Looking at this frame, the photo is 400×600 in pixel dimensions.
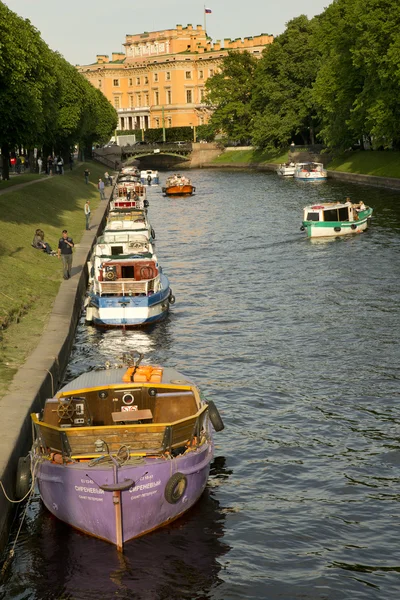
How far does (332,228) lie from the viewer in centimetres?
6378

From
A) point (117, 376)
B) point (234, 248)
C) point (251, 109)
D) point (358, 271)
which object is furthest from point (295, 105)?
point (117, 376)

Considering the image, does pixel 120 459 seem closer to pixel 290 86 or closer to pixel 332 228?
pixel 332 228

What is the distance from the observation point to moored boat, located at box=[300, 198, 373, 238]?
63.6 meters

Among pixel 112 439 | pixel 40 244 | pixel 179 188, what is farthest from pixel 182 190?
pixel 112 439

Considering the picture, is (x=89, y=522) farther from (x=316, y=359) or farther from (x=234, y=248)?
(x=234, y=248)

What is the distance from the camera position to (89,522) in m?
18.8

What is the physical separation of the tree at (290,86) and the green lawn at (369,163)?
24.0m

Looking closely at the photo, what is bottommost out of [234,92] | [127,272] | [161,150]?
[127,272]

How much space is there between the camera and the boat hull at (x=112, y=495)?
1841cm

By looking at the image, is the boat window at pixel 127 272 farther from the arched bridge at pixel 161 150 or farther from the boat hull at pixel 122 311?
Result: the arched bridge at pixel 161 150

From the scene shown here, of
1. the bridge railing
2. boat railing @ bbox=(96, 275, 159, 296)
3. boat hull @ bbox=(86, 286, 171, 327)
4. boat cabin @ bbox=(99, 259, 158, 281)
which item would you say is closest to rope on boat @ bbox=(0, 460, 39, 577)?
boat hull @ bbox=(86, 286, 171, 327)

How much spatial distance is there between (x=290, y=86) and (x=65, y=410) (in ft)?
438

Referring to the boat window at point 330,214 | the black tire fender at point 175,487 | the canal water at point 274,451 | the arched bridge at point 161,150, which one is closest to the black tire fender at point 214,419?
the canal water at point 274,451

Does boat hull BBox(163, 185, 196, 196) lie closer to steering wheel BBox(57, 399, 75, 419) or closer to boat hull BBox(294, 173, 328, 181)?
boat hull BBox(294, 173, 328, 181)
